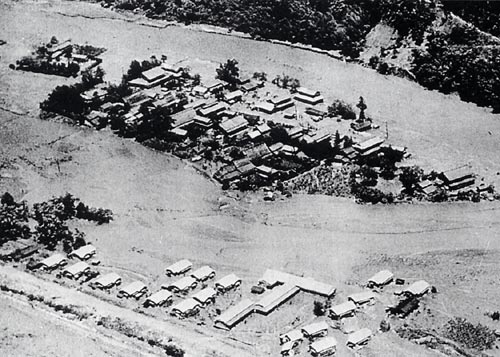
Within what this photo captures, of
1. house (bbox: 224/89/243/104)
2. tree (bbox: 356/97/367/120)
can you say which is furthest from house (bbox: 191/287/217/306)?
house (bbox: 224/89/243/104)

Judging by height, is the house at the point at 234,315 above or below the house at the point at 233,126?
below

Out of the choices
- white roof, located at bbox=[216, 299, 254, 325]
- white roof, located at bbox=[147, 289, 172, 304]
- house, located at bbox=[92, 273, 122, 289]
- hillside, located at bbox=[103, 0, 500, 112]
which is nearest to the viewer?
white roof, located at bbox=[216, 299, 254, 325]

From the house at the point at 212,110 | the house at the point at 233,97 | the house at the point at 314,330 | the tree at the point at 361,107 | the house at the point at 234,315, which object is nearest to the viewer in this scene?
the house at the point at 314,330

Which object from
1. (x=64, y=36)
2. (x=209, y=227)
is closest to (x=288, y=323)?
(x=209, y=227)

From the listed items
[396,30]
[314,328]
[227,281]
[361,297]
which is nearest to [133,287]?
[227,281]

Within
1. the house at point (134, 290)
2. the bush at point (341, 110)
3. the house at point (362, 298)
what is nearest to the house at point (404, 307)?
the house at point (362, 298)

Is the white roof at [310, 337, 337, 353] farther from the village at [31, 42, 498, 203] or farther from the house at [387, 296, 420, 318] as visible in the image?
the village at [31, 42, 498, 203]

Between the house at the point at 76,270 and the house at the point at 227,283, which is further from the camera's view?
the house at the point at 76,270

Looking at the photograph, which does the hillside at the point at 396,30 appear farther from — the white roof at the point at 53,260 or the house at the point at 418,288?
the white roof at the point at 53,260
